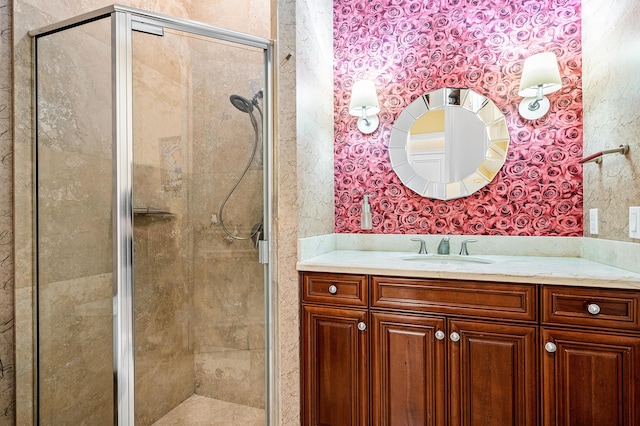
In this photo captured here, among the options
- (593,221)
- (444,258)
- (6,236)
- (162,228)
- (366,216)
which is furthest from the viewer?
(366,216)

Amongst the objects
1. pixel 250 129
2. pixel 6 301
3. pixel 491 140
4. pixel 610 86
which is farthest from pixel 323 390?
pixel 610 86

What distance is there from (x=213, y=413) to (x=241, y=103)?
1.53 m

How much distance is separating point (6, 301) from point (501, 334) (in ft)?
6.77

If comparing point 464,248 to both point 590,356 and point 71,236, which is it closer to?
point 590,356

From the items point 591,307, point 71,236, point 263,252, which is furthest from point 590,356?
point 71,236

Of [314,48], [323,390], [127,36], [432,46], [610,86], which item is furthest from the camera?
[432,46]

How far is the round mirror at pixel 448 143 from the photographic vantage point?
2018 millimetres

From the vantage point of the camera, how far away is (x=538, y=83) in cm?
179

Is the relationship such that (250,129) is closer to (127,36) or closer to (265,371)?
(127,36)

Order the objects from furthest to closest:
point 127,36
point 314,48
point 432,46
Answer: point 432,46
point 314,48
point 127,36

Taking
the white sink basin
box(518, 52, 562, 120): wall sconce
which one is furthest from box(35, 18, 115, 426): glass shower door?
box(518, 52, 562, 120): wall sconce

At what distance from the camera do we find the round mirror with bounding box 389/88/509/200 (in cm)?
202

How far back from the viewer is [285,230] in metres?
1.71

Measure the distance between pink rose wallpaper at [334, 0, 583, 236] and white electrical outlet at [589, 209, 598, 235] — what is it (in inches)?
4.8
